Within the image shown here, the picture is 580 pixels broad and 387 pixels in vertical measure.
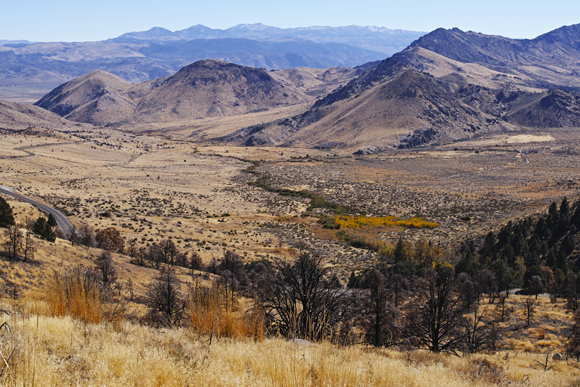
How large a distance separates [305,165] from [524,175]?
56897mm

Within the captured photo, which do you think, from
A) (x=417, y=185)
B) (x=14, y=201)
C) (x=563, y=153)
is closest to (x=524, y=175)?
(x=417, y=185)

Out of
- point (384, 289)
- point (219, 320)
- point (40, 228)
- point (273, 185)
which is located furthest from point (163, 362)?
point (273, 185)

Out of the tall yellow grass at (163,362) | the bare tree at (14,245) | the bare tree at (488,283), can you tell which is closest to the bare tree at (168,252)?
the bare tree at (14,245)

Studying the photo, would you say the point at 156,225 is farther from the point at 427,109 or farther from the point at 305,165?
the point at 427,109

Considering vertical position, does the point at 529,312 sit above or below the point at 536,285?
above

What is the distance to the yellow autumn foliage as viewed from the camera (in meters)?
56.2

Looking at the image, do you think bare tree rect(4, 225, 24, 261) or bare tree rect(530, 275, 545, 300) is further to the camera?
bare tree rect(530, 275, 545, 300)

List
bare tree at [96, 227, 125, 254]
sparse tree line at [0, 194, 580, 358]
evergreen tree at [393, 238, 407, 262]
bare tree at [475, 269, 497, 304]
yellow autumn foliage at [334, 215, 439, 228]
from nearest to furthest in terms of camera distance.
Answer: sparse tree line at [0, 194, 580, 358] < bare tree at [475, 269, 497, 304] < bare tree at [96, 227, 125, 254] < evergreen tree at [393, 238, 407, 262] < yellow autumn foliage at [334, 215, 439, 228]

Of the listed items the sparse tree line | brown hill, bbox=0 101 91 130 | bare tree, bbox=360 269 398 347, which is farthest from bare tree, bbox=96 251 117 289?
brown hill, bbox=0 101 91 130

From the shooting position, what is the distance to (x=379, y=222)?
5803 centimetres

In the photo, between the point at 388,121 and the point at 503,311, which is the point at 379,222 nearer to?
the point at 503,311

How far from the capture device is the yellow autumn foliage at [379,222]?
184ft

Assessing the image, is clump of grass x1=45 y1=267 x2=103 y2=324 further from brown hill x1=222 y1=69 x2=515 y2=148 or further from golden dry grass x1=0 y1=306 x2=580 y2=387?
brown hill x1=222 y1=69 x2=515 y2=148

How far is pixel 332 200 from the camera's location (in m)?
74.6
